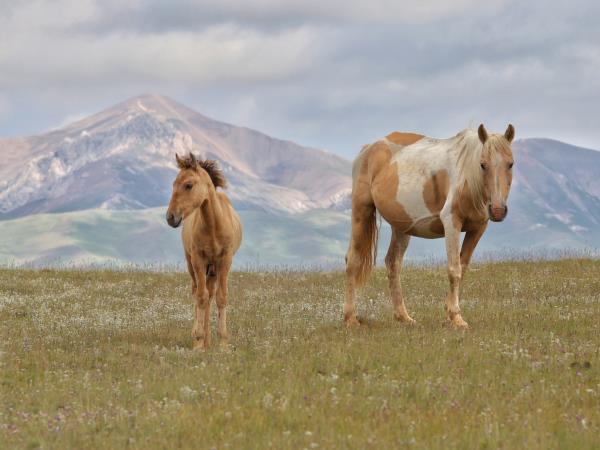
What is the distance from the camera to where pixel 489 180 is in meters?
14.4

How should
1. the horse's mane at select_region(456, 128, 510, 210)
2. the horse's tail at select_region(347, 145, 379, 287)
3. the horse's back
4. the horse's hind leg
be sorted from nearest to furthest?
1. the horse's mane at select_region(456, 128, 510, 210)
2. the horse's back
3. the horse's hind leg
4. the horse's tail at select_region(347, 145, 379, 287)

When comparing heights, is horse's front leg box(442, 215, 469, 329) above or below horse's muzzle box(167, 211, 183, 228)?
below

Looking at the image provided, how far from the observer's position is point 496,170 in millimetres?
14352

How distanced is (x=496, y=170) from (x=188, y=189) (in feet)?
16.9

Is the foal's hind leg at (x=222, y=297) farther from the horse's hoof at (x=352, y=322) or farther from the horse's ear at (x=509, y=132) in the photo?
the horse's ear at (x=509, y=132)

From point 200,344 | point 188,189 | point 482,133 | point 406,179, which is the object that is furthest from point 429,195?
point 200,344

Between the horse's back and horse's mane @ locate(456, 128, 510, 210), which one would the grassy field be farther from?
horse's mane @ locate(456, 128, 510, 210)

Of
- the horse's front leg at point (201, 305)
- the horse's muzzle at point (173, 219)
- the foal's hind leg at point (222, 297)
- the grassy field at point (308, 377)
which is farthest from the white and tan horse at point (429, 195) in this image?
the horse's muzzle at point (173, 219)

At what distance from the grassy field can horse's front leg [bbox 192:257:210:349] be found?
1.75 feet

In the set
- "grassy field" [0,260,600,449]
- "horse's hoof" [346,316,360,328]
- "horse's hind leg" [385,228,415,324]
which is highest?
"horse's hind leg" [385,228,415,324]

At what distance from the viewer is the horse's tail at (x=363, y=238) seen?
17.7 m

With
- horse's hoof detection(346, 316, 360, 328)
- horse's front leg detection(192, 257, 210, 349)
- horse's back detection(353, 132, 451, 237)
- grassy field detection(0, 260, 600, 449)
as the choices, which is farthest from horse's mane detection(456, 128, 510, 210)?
horse's front leg detection(192, 257, 210, 349)

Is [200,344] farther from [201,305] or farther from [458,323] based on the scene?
[458,323]

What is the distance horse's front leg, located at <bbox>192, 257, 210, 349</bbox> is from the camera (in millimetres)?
15000
